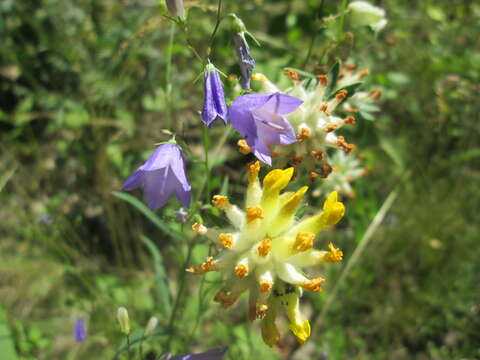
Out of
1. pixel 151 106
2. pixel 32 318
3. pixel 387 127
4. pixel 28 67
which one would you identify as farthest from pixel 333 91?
pixel 28 67

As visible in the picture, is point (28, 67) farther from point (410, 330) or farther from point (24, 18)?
point (410, 330)

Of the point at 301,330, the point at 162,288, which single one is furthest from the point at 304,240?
the point at 162,288

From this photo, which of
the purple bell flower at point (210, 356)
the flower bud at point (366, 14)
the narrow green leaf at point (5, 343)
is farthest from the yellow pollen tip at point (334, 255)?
the narrow green leaf at point (5, 343)

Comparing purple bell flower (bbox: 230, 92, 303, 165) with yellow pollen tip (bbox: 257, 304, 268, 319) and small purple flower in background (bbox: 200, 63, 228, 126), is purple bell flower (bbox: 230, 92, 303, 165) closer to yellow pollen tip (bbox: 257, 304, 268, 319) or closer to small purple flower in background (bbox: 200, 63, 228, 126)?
small purple flower in background (bbox: 200, 63, 228, 126)

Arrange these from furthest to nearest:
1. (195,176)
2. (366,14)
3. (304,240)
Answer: (195,176) < (366,14) < (304,240)

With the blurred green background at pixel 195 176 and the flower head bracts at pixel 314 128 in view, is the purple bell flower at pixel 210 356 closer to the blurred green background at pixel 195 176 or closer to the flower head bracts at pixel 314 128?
the flower head bracts at pixel 314 128

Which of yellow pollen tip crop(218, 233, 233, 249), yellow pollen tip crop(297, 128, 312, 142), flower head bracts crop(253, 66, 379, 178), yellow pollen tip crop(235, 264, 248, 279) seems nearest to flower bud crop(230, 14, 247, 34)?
flower head bracts crop(253, 66, 379, 178)

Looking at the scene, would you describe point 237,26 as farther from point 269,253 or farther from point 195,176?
point 195,176
